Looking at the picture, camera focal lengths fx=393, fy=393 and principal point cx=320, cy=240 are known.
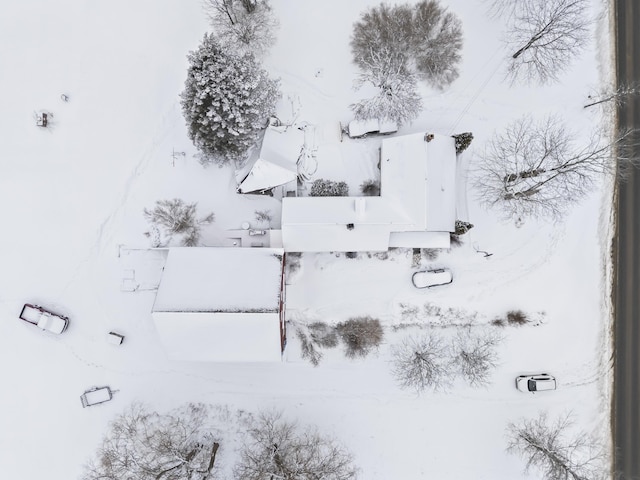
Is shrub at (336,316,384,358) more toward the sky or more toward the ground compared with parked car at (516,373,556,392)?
more toward the sky

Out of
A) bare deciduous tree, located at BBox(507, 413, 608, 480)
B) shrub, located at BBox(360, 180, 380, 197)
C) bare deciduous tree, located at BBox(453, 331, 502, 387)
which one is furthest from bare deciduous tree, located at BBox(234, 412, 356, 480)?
shrub, located at BBox(360, 180, 380, 197)

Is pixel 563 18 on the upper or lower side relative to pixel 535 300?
upper

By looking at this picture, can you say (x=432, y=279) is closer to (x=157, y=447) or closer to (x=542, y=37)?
(x=542, y=37)

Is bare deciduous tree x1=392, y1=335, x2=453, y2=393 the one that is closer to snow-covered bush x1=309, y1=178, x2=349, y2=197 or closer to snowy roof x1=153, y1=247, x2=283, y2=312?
snowy roof x1=153, y1=247, x2=283, y2=312

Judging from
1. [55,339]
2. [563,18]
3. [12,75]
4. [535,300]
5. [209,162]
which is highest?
[563,18]

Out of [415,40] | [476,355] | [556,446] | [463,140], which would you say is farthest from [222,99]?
[556,446]

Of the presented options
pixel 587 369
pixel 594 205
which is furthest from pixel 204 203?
pixel 587 369

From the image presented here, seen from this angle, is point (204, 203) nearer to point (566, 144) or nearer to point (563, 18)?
point (566, 144)
